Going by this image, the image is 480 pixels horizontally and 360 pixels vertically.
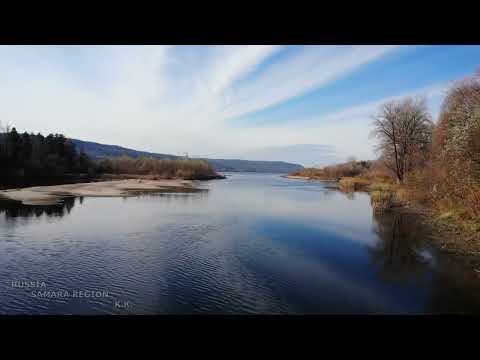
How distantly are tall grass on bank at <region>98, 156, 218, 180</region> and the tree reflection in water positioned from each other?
4103 cm

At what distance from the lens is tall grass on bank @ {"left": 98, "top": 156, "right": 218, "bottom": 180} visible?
168 ft

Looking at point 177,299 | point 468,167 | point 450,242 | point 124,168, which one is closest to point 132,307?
point 177,299

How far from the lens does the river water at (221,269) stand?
4.77m

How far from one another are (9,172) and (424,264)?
3307 centimetres

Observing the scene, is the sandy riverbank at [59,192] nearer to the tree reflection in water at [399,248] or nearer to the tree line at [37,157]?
the tree line at [37,157]

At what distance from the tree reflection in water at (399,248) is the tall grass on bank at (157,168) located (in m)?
41.0

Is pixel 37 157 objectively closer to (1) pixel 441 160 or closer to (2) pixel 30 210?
(2) pixel 30 210

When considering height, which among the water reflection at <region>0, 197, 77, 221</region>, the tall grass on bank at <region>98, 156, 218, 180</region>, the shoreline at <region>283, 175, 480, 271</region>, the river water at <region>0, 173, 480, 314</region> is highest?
the tall grass on bank at <region>98, 156, 218, 180</region>

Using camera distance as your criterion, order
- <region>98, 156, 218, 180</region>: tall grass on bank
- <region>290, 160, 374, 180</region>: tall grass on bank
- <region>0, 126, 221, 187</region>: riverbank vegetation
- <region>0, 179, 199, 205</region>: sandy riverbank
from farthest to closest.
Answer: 1. <region>98, 156, 218, 180</region>: tall grass on bank
2. <region>290, 160, 374, 180</region>: tall grass on bank
3. <region>0, 126, 221, 187</region>: riverbank vegetation
4. <region>0, 179, 199, 205</region>: sandy riverbank

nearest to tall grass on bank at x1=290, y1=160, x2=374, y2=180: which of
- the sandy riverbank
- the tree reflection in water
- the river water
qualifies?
the sandy riverbank

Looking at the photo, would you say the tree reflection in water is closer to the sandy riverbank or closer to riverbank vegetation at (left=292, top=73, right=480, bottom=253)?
riverbank vegetation at (left=292, top=73, right=480, bottom=253)

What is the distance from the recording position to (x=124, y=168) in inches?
2119
